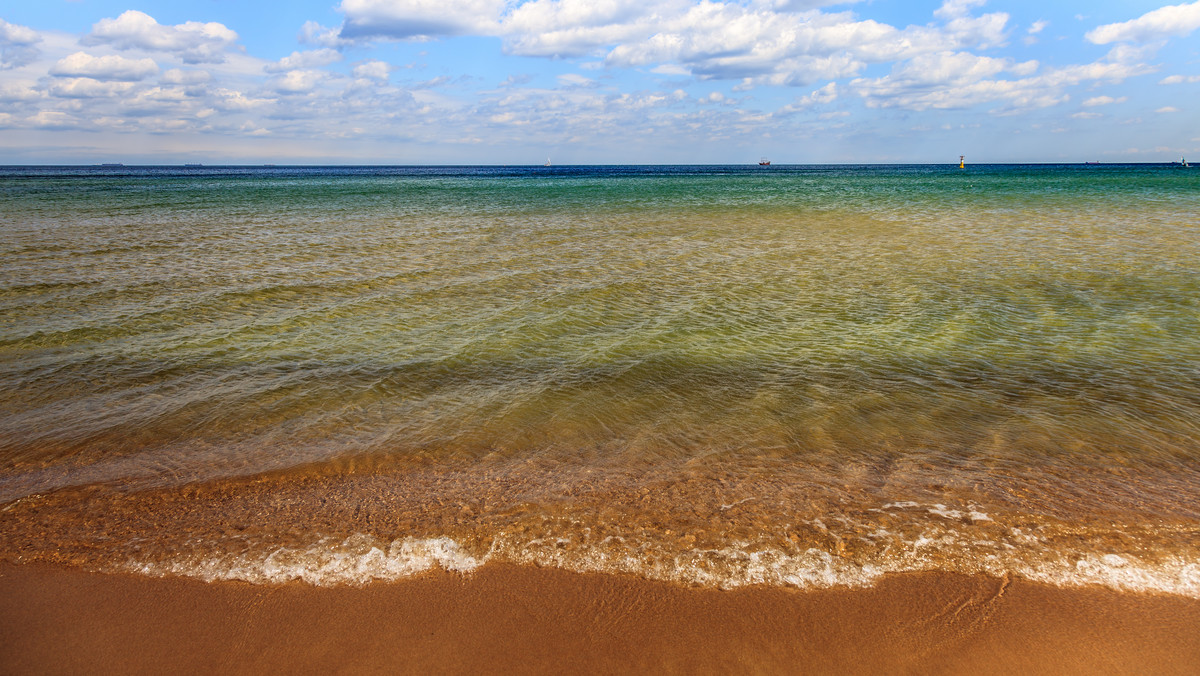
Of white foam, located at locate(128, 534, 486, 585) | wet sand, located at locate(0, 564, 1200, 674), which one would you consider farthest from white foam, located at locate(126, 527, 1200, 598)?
wet sand, located at locate(0, 564, 1200, 674)

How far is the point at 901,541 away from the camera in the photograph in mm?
4145

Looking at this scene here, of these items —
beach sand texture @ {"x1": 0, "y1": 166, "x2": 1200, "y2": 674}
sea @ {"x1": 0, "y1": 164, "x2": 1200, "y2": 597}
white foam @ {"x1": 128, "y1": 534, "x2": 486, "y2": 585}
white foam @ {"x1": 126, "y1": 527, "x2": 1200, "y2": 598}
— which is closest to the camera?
beach sand texture @ {"x1": 0, "y1": 166, "x2": 1200, "y2": 674}

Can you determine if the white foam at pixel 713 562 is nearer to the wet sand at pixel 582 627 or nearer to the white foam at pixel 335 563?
the white foam at pixel 335 563

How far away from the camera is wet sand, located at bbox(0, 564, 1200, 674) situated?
3.22 meters

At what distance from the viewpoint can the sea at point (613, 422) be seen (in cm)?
419

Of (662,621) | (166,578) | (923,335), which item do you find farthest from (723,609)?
(923,335)

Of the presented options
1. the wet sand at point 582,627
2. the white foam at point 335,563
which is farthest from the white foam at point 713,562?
the wet sand at point 582,627

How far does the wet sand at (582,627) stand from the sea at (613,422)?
0.60 ft

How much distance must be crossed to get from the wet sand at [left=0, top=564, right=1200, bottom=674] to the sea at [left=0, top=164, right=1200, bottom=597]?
0.18m

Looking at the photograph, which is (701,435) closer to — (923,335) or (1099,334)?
(923,335)

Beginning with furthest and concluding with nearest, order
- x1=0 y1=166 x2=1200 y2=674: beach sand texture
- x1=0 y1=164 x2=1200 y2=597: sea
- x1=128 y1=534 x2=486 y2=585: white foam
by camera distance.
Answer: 1. x1=0 y1=164 x2=1200 y2=597: sea
2. x1=128 y1=534 x2=486 y2=585: white foam
3. x1=0 y1=166 x2=1200 y2=674: beach sand texture

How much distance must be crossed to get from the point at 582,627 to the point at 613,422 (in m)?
2.98

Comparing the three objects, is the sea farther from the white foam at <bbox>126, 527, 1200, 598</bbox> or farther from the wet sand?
the wet sand

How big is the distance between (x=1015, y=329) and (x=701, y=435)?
248 inches
